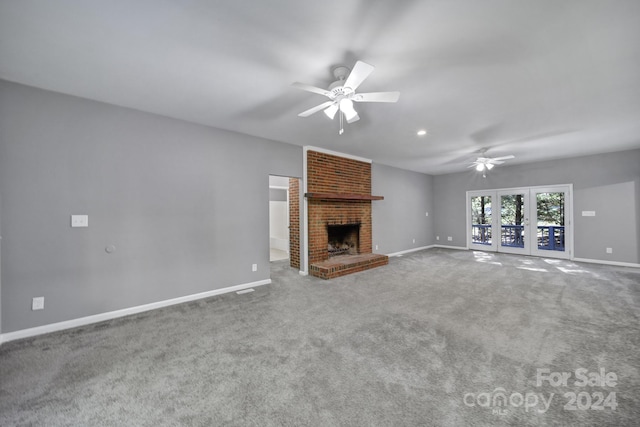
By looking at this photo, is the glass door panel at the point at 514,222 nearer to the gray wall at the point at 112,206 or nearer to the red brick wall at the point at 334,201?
the red brick wall at the point at 334,201

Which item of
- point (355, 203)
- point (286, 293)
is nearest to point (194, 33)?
point (286, 293)

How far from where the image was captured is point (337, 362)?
2.00 metres

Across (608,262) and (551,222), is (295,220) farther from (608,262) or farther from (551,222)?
(608,262)

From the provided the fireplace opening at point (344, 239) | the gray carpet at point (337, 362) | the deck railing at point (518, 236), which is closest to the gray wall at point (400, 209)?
the fireplace opening at point (344, 239)

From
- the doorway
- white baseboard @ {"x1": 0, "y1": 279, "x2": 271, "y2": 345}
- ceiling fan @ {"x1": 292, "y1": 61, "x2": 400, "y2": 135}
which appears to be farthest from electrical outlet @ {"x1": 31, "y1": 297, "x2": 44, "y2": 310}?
the doorway

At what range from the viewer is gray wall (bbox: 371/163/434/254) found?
642 centimetres

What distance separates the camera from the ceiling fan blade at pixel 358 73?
5.75 ft

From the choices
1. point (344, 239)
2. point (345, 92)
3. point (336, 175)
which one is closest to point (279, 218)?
point (344, 239)

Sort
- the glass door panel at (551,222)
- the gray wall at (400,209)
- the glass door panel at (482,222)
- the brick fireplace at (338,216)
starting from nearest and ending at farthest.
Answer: the brick fireplace at (338,216), the glass door panel at (551,222), the gray wall at (400,209), the glass door panel at (482,222)

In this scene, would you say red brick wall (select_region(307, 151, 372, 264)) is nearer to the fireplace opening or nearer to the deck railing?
the fireplace opening

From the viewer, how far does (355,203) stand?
18.7 feet

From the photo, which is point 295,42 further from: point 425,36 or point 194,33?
point 425,36

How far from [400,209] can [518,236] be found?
3279 millimetres

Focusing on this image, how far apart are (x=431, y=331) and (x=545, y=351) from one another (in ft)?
2.95
